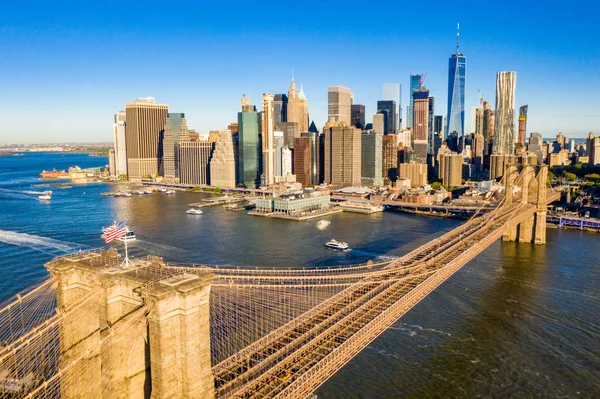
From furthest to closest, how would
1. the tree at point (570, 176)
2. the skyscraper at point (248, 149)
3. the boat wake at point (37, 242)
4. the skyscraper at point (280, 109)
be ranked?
the skyscraper at point (280, 109) → the skyscraper at point (248, 149) → the tree at point (570, 176) → the boat wake at point (37, 242)

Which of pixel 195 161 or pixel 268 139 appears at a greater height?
pixel 268 139

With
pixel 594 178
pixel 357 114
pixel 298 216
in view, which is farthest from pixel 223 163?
pixel 357 114

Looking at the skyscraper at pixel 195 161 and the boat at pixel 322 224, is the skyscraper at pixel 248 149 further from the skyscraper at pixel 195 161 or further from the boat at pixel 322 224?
the boat at pixel 322 224

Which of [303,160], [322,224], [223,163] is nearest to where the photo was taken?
[322,224]

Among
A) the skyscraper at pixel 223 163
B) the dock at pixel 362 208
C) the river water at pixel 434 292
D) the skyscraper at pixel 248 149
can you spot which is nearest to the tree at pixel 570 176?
the dock at pixel 362 208

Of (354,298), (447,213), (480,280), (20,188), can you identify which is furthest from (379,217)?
(20,188)

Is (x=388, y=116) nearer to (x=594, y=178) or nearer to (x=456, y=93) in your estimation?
(x=456, y=93)
